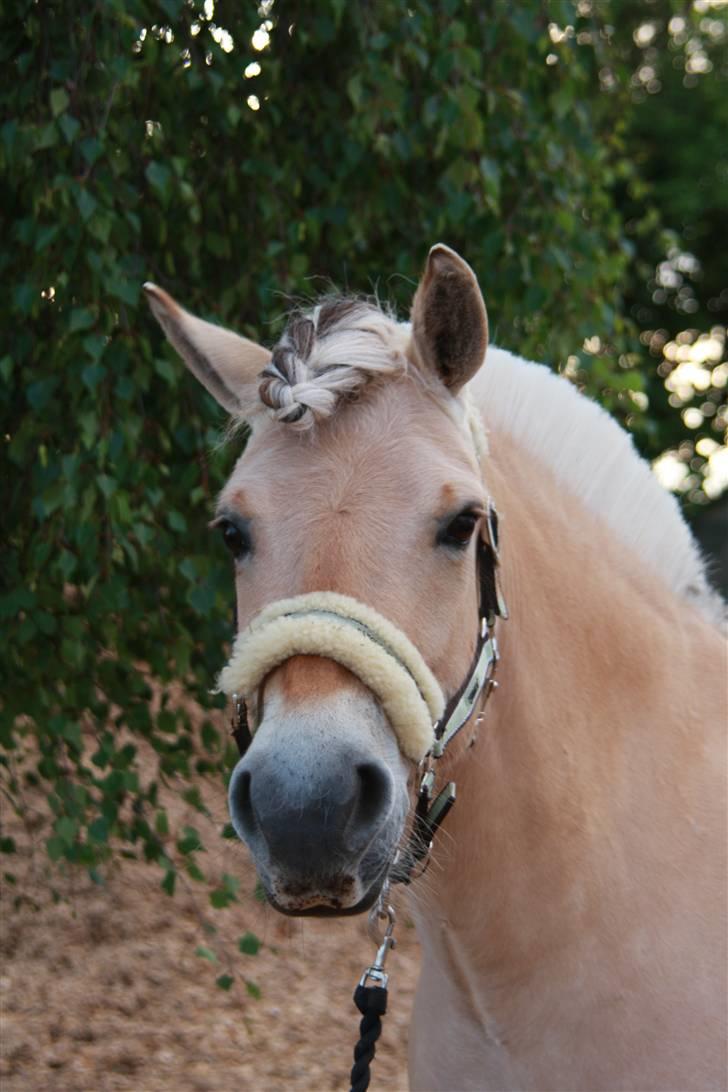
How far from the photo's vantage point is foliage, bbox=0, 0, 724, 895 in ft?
9.57

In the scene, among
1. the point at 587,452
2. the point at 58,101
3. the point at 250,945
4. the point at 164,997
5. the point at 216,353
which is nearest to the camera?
the point at 216,353

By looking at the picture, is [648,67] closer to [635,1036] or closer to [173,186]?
[173,186]

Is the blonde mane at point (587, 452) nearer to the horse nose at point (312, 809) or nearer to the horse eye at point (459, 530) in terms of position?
the horse eye at point (459, 530)

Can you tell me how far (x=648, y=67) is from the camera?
1210 centimetres

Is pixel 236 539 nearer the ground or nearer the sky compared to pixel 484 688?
nearer the sky

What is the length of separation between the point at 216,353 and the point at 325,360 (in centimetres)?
34

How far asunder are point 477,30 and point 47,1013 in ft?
12.6

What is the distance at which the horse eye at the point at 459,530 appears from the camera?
1.88 metres

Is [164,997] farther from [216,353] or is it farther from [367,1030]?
[216,353]

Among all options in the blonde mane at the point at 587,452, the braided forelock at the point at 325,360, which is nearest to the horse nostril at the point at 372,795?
the braided forelock at the point at 325,360

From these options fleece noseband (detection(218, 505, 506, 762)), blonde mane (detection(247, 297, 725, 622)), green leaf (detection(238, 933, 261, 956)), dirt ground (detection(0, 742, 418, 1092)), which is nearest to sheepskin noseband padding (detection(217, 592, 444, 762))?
fleece noseband (detection(218, 505, 506, 762))

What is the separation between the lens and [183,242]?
11.0 ft

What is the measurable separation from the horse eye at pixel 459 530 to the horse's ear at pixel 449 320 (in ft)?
0.91

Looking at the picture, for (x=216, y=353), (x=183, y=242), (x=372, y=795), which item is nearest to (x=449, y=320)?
(x=216, y=353)
